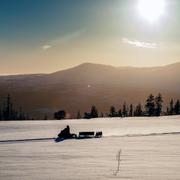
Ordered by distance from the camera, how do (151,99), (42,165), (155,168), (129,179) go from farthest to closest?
(151,99) → (42,165) → (155,168) → (129,179)

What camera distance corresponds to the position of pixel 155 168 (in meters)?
14.1

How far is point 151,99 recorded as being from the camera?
92688mm

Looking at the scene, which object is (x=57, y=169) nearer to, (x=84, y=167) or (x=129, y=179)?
(x=84, y=167)

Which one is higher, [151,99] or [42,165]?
[151,99]

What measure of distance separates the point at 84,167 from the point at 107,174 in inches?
71.8

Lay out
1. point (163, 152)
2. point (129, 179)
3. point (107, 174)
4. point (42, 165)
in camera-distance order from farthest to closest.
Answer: point (163, 152)
point (42, 165)
point (107, 174)
point (129, 179)

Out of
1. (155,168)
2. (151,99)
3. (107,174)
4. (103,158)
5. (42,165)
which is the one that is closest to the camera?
(107,174)

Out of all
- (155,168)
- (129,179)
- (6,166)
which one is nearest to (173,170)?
(155,168)

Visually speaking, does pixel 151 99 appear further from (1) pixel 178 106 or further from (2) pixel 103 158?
(2) pixel 103 158

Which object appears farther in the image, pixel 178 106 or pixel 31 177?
pixel 178 106

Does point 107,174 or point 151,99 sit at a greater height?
point 151,99

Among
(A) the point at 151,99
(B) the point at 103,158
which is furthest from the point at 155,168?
(A) the point at 151,99

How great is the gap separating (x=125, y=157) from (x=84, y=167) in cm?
349

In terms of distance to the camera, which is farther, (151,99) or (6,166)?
(151,99)
